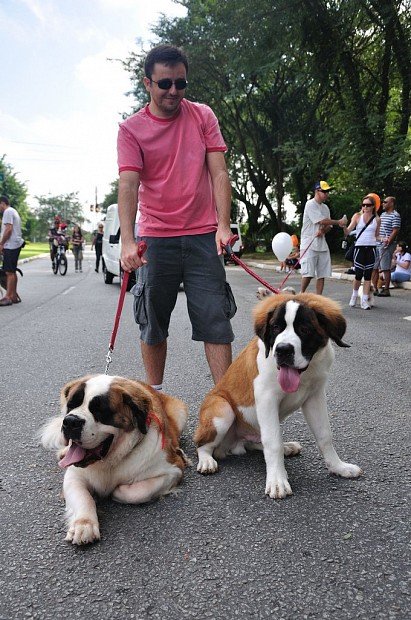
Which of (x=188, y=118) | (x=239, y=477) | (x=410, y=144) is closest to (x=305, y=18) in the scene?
(x=410, y=144)

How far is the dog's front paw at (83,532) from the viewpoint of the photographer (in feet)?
7.70

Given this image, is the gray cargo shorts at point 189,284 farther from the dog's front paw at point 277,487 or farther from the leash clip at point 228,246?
the dog's front paw at point 277,487

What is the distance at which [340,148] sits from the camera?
17.0m

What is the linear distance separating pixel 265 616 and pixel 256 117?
106ft

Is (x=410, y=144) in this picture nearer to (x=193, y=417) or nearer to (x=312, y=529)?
(x=193, y=417)

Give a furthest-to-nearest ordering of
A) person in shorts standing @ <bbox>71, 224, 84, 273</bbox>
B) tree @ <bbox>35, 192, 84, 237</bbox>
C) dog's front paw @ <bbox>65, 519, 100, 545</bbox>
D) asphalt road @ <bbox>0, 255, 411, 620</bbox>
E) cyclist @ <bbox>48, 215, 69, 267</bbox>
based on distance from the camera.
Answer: tree @ <bbox>35, 192, 84, 237</bbox>, person in shorts standing @ <bbox>71, 224, 84, 273</bbox>, cyclist @ <bbox>48, 215, 69, 267</bbox>, dog's front paw @ <bbox>65, 519, 100, 545</bbox>, asphalt road @ <bbox>0, 255, 411, 620</bbox>

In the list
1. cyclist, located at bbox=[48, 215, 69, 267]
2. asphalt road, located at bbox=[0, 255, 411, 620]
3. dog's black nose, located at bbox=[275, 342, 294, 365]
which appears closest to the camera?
asphalt road, located at bbox=[0, 255, 411, 620]

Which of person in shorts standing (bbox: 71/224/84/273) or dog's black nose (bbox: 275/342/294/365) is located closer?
dog's black nose (bbox: 275/342/294/365)

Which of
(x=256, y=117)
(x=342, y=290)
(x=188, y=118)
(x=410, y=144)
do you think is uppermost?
(x=256, y=117)

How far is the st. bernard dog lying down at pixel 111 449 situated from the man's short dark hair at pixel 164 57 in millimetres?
2101

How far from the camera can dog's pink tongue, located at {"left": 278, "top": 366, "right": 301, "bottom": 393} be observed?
8.91 ft

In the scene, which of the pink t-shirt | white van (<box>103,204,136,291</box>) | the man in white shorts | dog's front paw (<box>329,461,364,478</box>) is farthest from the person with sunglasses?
dog's front paw (<box>329,461,364,478</box>)

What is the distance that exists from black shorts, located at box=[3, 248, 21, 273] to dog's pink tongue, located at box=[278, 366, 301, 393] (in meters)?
9.92

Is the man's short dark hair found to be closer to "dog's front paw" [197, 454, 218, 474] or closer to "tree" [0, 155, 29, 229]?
"dog's front paw" [197, 454, 218, 474]
